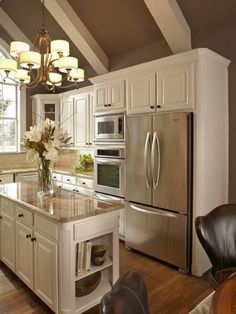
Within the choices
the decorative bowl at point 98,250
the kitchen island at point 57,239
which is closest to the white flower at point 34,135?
the kitchen island at point 57,239

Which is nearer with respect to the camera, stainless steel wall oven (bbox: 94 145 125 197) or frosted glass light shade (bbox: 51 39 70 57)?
frosted glass light shade (bbox: 51 39 70 57)

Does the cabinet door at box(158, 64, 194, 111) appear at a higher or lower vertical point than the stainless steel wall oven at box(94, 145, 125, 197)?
higher

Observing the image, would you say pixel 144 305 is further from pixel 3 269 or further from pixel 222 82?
pixel 222 82

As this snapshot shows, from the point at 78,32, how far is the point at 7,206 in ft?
9.68

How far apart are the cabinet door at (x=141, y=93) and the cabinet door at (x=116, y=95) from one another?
0.13m

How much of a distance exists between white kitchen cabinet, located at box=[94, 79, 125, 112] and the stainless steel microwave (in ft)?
0.44

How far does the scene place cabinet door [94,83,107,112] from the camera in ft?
12.9

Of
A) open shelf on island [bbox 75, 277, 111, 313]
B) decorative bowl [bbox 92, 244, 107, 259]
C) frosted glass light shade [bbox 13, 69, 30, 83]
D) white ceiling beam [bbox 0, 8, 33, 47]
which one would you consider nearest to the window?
white ceiling beam [bbox 0, 8, 33, 47]

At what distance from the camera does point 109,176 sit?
385cm

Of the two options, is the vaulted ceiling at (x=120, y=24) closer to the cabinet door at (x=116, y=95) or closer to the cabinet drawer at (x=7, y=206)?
the cabinet door at (x=116, y=95)

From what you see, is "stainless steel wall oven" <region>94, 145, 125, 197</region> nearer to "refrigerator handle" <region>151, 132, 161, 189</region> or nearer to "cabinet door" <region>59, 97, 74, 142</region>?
"refrigerator handle" <region>151, 132, 161, 189</region>

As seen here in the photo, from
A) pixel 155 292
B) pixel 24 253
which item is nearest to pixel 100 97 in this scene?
pixel 24 253

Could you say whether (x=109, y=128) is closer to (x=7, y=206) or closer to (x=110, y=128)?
(x=110, y=128)

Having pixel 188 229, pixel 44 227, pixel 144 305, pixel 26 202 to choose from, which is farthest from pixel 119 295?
pixel 188 229
